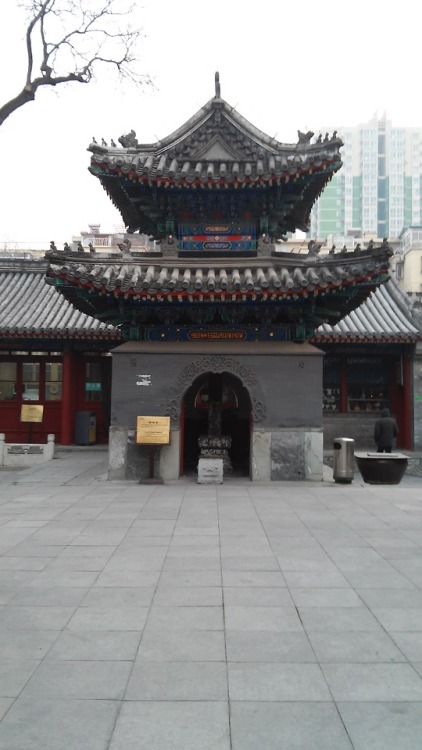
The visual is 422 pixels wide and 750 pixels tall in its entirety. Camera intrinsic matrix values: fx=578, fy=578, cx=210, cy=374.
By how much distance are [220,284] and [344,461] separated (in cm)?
462

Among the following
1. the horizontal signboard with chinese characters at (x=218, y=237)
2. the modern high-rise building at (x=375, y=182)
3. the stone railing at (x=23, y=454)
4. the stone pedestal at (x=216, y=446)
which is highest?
the modern high-rise building at (x=375, y=182)

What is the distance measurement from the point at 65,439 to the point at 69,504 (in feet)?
31.8

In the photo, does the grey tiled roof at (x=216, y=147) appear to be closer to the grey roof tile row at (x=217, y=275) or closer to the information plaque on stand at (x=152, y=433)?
Result: the grey roof tile row at (x=217, y=275)

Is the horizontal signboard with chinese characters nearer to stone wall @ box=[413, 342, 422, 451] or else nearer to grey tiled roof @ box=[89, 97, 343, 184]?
grey tiled roof @ box=[89, 97, 343, 184]

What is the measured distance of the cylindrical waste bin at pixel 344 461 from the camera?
1241 cm

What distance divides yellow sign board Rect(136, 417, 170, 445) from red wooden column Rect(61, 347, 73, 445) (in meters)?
8.04

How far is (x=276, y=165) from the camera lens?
12961mm

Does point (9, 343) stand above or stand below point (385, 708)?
above

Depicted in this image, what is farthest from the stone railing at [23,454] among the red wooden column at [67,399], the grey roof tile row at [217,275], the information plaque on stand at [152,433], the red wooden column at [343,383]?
the red wooden column at [343,383]

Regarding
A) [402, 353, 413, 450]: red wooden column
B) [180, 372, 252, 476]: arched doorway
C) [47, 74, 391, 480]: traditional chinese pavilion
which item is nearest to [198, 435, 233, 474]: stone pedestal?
[47, 74, 391, 480]: traditional chinese pavilion

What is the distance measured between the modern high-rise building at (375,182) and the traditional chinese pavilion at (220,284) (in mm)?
88844

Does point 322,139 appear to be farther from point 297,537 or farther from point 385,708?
point 385,708

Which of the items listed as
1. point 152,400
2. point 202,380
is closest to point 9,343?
point 202,380

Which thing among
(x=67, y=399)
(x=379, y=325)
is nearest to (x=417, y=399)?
(x=379, y=325)
